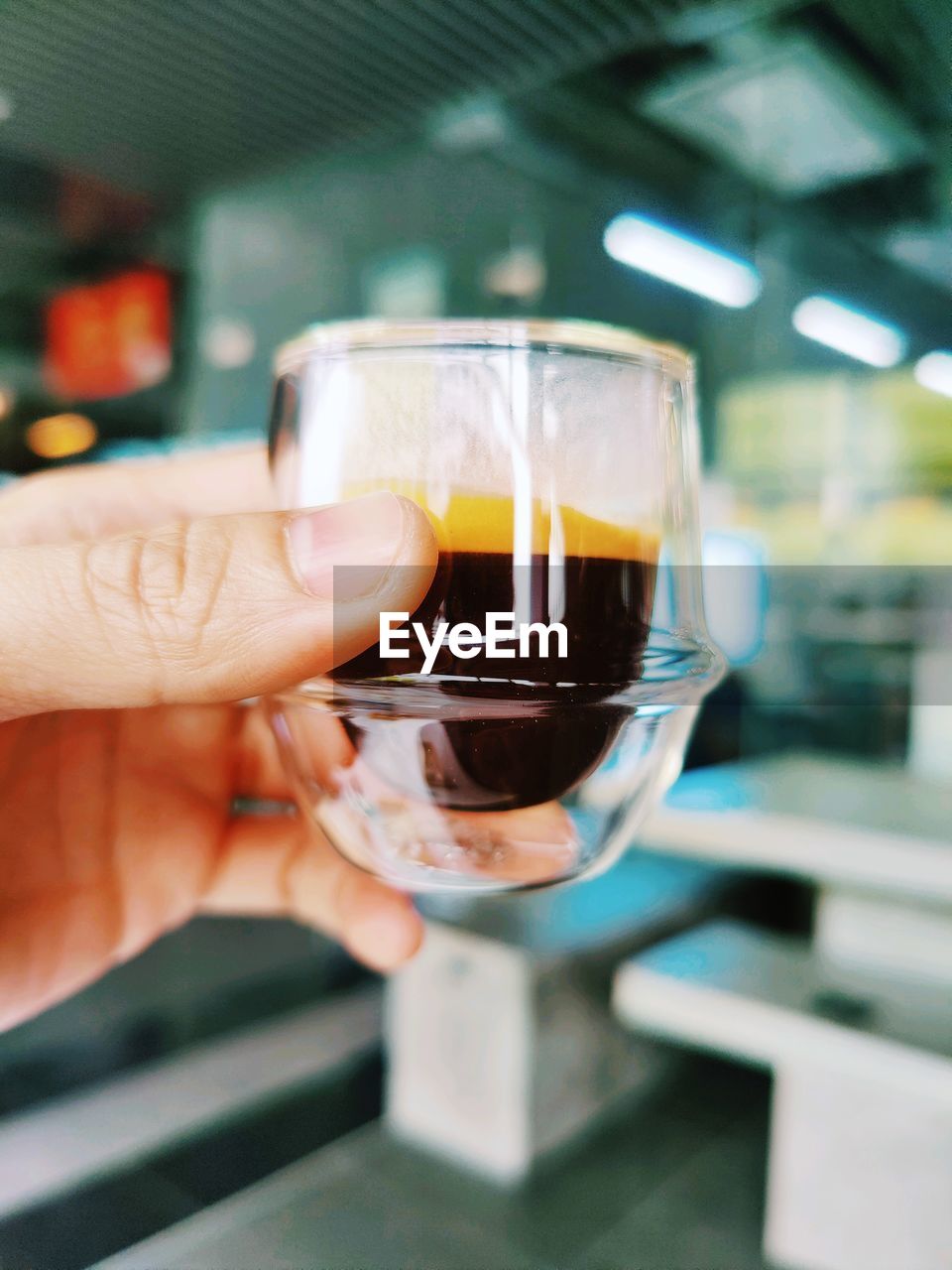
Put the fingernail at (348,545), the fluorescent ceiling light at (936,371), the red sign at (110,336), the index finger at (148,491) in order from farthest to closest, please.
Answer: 1. the red sign at (110,336)
2. the index finger at (148,491)
3. the fluorescent ceiling light at (936,371)
4. the fingernail at (348,545)

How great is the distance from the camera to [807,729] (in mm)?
724

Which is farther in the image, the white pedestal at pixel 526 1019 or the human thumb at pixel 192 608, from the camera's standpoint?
the white pedestal at pixel 526 1019

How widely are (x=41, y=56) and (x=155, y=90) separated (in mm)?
31

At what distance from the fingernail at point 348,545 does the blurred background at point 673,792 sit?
0.48ft

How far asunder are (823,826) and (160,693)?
28 cm

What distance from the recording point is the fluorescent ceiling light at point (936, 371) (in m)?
0.27

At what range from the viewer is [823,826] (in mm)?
388

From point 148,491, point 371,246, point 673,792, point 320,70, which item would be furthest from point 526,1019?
point 371,246

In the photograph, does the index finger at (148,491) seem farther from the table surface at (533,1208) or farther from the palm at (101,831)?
the table surface at (533,1208)

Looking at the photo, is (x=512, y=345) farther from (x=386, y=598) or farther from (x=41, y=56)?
(x=41, y=56)

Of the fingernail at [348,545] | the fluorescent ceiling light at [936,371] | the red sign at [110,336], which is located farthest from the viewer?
the red sign at [110,336]

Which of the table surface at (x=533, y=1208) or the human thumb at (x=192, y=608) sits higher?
the human thumb at (x=192, y=608)

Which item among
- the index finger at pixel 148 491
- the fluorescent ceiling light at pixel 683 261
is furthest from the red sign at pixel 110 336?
the fluorescent ceiling light at pixel 683 261

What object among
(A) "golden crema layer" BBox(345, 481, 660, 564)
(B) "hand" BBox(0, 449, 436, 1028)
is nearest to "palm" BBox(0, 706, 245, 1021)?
(B) "hand" BBox(0, 449, 436, 1028)
